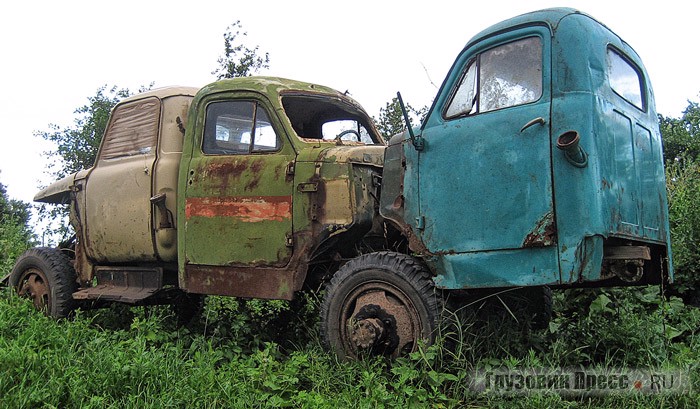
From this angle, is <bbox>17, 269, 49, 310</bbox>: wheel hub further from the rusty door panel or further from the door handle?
the door handle

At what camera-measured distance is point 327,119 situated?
608cm

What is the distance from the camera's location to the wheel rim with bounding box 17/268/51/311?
6.45m

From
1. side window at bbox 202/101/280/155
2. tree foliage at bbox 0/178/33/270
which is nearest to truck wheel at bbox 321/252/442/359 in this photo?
side window at bbox 202/101/280/155

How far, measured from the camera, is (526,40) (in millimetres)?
3914

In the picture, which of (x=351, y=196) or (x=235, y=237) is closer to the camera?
(x=351, y=196)

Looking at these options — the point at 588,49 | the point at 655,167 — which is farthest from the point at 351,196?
the point at 655,167

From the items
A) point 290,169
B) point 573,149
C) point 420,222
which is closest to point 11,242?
point 290,169

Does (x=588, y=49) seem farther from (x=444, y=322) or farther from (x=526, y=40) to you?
(x=444, y=322)

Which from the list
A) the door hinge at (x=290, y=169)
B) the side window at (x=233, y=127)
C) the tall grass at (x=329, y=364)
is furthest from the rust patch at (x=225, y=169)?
the tall grass at (x=329, y=364)

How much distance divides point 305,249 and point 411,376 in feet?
4.67

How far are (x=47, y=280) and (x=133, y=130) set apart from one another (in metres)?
1.81

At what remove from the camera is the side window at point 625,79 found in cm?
411

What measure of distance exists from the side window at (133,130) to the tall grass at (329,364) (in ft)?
5.76

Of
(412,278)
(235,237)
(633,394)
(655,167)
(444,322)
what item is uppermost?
(655,167)
